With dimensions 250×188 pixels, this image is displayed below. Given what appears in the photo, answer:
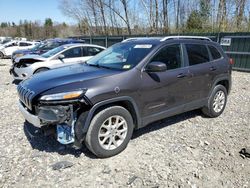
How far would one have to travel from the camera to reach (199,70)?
4.24 meters

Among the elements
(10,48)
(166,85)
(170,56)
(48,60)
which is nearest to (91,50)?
(48,60)

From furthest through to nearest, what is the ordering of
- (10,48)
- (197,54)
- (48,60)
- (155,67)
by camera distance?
(10,48)
(48,60)
(197,54)
(155,67)

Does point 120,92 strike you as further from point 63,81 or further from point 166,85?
point 166,85

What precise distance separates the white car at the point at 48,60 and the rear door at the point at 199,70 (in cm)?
382

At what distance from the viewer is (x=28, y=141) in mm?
3691

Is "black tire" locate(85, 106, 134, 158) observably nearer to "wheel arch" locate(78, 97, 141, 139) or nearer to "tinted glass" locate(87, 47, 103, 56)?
"wheel arch" locate(78, 97, 141, 139)

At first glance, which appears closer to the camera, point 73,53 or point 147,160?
point 147,160

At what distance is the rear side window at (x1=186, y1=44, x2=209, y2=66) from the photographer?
4172 millimetres

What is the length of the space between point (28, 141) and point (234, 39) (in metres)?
10.3

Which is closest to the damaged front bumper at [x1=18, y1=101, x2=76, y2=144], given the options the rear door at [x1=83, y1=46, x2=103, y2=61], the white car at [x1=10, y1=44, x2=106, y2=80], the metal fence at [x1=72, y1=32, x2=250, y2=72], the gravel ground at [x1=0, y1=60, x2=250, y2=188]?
the gravel ground at [x1=0, y1=60, x2=250, y2=188]

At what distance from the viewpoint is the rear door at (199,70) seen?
13.6ft

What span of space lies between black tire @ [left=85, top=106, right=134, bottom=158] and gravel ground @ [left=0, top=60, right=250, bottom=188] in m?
0.12

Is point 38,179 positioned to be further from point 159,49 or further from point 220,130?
point 220,130

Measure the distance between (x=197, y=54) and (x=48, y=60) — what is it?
17.5 feet
